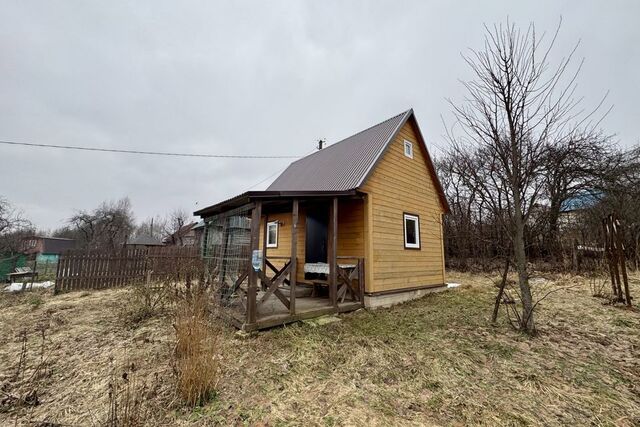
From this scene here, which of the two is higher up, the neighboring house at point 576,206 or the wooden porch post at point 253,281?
the neighboring house at point 576,206

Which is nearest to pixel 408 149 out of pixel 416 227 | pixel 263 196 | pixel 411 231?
pixel 416 227

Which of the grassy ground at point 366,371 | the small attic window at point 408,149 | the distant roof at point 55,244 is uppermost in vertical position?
the small attic window at point 408,149

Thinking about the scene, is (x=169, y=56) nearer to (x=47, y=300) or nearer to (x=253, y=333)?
(x=47, y=300)

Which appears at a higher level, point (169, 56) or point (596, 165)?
point (169, 56)

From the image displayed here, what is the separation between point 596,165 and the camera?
42.5 feet

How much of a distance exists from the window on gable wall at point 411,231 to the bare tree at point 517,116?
3.28m

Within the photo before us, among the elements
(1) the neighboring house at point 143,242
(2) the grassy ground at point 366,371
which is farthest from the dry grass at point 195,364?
(1) the neighboring house at point 143,242

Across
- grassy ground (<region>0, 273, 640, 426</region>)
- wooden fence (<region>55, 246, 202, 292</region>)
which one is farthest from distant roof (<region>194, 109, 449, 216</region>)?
wooden fence (<region>55, 246, 202, 292</region>)

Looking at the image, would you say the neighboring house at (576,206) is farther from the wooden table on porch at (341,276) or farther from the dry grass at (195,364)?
the dry grass at (195,364)

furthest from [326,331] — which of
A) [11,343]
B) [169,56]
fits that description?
[169,56]

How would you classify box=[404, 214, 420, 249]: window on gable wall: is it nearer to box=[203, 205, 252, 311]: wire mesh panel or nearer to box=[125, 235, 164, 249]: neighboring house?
box=[203, 205, 252, 311]: wire mesh panel

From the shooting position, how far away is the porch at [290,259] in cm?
498

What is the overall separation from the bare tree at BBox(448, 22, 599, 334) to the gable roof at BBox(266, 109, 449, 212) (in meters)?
2.75

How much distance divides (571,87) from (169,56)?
12271mm
